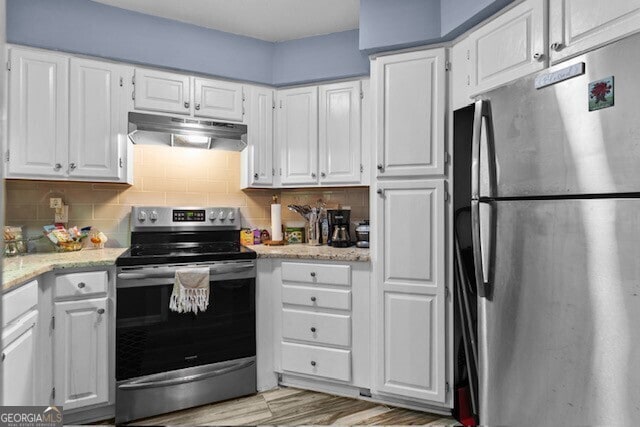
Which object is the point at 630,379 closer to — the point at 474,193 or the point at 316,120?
the point at 474,193

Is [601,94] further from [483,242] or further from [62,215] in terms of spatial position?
[62,215]

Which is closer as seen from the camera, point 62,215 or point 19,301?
point 19,301

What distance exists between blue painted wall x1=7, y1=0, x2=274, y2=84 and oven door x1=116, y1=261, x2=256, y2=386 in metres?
1.41

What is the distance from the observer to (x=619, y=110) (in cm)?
117

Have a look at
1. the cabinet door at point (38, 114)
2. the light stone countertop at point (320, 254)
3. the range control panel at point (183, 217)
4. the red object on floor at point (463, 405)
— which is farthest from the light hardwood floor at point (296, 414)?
the cabinet door at point (38, 114)

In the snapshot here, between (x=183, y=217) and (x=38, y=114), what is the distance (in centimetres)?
106

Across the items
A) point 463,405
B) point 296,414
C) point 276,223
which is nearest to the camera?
point 463,405

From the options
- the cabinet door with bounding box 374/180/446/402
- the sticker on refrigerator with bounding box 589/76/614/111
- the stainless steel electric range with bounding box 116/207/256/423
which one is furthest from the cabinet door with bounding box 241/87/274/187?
the sticker on refrigerator with bounding box 589/76/614/111

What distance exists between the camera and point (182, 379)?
2.18 metres

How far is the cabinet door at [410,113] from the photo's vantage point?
2.08 meters

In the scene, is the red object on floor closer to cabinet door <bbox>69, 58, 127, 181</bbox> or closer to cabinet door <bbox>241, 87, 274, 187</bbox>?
cabinet door <bbox>241, 87, 274, 187</bbox>

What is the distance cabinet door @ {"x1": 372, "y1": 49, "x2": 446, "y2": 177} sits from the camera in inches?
82.0

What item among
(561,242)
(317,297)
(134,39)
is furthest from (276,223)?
(561,242)

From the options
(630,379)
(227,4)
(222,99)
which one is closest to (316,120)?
(222,99)
